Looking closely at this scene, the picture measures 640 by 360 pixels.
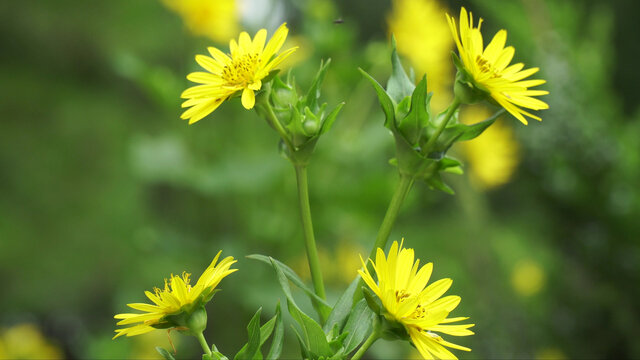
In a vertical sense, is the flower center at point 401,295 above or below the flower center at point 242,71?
below

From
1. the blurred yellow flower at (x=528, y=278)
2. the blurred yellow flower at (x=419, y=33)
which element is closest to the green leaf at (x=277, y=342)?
the blurred yellow flower at (x=419, y=33)

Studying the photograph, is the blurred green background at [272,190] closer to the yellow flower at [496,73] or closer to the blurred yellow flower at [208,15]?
the blurred yellow flower at [208,15]

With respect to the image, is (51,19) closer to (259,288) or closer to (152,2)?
(152,2)

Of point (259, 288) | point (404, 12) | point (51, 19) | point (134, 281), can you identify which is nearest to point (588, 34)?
point (404, 12)

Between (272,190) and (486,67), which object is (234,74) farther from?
(272,190)

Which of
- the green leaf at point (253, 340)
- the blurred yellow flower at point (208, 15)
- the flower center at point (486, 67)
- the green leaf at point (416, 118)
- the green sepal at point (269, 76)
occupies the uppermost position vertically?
the blurred yellow flower at point (208, 15)

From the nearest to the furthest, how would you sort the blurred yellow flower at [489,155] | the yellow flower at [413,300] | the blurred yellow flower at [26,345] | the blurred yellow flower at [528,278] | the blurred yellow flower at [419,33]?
the yellow flower at [413,300] → the blurred yellow flower at [26,345] → the blurred yellow flower at [419,33] → the blurred yellow flower at [489,155] → the blurred yellow flower at [528,278]

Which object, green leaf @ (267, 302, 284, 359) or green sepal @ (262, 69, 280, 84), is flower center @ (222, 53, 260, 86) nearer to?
green sepal @ (262, 69, 280, 84)

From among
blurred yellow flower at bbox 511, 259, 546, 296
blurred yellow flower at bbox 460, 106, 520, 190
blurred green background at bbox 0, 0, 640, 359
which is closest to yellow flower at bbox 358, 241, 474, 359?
blurred green background at bbox 0, 0, 640, 359
